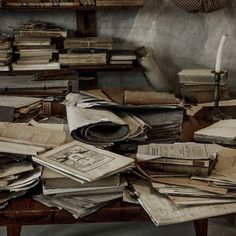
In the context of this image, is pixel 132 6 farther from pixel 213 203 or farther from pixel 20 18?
pixel 213 203

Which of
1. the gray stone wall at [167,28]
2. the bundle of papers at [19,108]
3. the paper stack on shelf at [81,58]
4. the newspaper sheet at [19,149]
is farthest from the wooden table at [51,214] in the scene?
the gray stone wall at [167,28]

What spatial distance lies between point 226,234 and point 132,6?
1284mm

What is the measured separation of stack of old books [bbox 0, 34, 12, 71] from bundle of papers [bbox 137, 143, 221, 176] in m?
1.33

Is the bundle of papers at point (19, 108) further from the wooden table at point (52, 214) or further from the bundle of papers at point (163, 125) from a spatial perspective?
the wooden table at point (52, 214)

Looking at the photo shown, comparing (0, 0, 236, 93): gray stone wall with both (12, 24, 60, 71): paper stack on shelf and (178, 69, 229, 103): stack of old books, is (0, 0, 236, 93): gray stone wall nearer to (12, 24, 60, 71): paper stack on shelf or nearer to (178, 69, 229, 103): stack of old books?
(12, 24, 60, 71): paper stack on shelf

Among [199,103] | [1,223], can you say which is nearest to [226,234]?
[199,103]

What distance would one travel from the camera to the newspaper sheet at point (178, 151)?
1.21 metres

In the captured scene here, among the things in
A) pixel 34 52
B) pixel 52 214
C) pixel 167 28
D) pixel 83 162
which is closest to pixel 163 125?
pixel 83 162

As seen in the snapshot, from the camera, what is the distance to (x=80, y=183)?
1130mm

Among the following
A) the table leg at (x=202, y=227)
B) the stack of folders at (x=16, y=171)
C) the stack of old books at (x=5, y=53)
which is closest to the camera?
the stack of folders at (x=16, y=171)

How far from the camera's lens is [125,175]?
1231mm

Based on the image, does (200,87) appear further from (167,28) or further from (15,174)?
(15,174)

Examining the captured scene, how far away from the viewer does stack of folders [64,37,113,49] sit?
2398mm

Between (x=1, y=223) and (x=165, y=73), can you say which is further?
(x=165, y=73)
